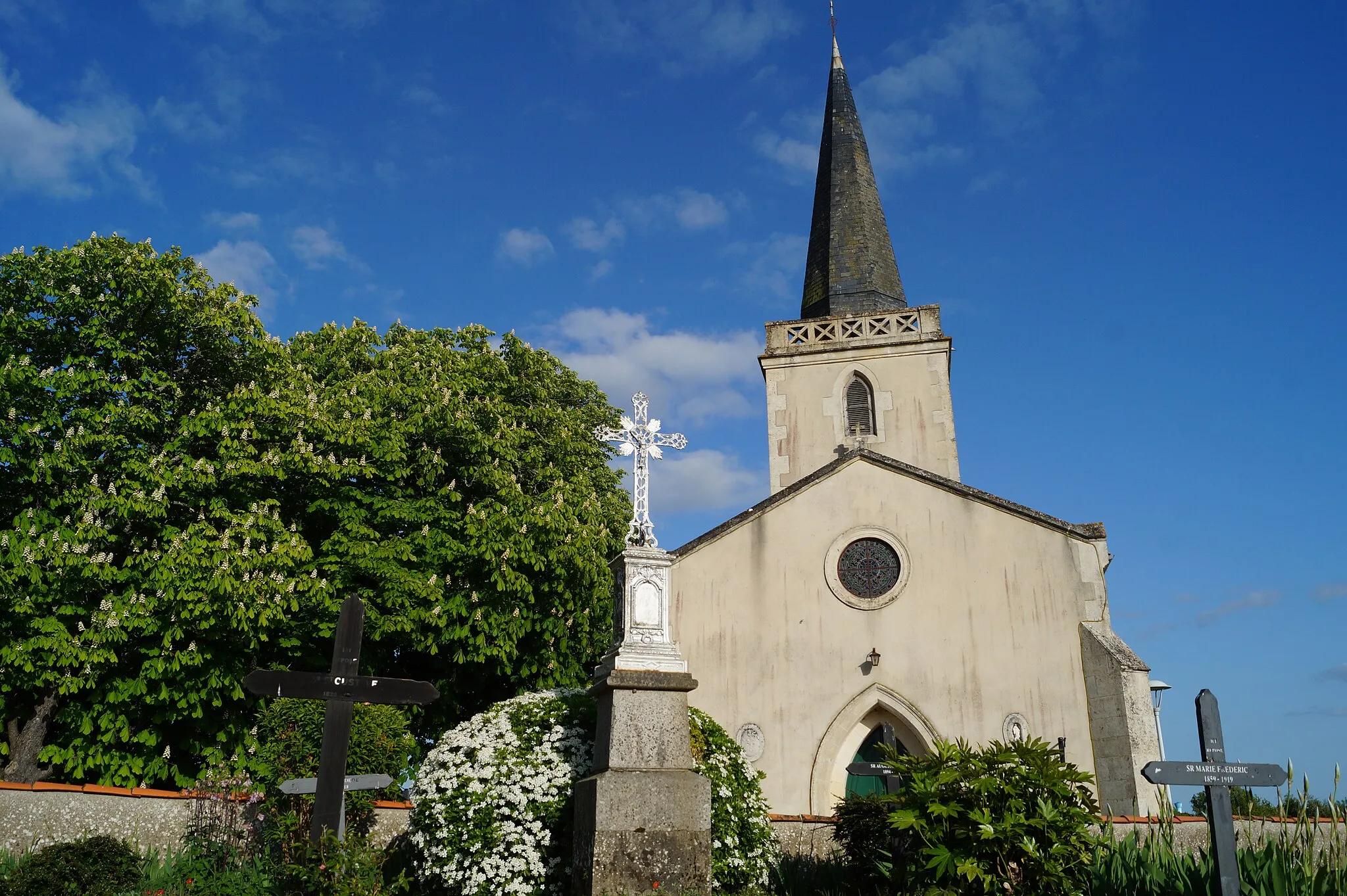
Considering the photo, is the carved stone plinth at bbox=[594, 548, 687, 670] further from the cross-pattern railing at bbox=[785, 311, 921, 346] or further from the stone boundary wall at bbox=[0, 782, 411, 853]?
the cross-pattern railing at bbox=[785, 311, 921, 346]

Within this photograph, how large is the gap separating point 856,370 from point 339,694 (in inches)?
743

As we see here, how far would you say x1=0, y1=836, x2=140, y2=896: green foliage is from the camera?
8555 millimetres

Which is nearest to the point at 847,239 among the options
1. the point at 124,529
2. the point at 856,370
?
the point at 856,370

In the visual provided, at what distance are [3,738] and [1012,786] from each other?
13.6 m

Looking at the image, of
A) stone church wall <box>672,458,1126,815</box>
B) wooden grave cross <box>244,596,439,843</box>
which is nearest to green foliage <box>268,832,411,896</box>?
wooden grave cross <box>244,596,439,843</box>

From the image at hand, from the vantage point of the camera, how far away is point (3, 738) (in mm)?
13344

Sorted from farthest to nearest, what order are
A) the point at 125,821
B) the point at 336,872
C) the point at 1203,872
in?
the point at 125,821, the point at 336,872, the point at 1203,872

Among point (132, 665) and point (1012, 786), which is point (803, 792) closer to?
point (1012, 786)

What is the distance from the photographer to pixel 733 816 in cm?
898

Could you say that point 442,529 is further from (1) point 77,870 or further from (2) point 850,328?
(2) point 850,328

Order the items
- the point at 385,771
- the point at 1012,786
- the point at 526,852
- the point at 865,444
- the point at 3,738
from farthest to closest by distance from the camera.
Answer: the point at 865,444
the point at 3,738
the point at 385,771
the point at 526,852
the point at 1012,786

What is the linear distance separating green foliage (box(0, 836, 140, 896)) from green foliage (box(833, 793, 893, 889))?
699cm

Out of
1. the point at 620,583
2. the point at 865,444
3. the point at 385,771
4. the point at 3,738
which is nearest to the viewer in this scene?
the point at 620,583

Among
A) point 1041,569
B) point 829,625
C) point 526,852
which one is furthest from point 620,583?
point 1041,569
